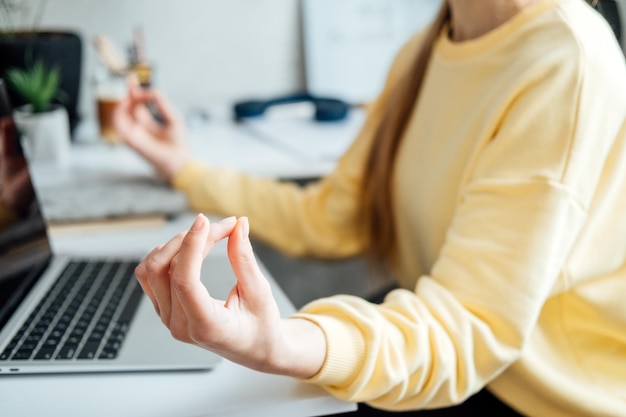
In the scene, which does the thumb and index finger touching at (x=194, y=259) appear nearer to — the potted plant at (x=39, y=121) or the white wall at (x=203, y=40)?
the potted plant at (x=39, y=121)

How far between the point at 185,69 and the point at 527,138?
3.04ft

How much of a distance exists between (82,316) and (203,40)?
2.80ft

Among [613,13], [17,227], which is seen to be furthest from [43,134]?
[613,13]

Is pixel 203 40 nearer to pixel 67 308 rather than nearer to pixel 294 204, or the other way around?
pixel 294 204

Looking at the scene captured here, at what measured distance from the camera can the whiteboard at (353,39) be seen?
138 centimetres

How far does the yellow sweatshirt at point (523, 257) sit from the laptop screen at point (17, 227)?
32cm

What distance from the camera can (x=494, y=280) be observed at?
56 cm

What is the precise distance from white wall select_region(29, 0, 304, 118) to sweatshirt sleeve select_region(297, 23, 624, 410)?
860mm

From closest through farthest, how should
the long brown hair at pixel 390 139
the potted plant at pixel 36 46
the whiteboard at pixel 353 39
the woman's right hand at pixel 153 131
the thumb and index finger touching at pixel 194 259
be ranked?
the thumb and index finger touching at pixel 194 259 < the long brown hair at pixel 390 139 < the woman's right hand at pixel 153 131 < the potted plant at pixel 36 46 < the whiteboard at pixel 353 39

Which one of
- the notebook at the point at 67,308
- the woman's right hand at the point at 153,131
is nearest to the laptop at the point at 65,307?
the notebook at the point at 67,308

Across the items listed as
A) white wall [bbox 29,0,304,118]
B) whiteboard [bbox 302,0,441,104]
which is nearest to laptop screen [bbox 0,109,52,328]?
white wall [bbox 29,0,304,118]

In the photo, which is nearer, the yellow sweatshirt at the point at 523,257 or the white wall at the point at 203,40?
the yellow sweatshirt at the point at 523,257

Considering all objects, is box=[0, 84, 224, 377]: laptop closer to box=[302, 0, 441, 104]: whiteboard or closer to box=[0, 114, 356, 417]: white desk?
box=[0, 114, 356, 417]: white desk

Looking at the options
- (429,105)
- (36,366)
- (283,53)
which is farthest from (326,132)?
(36,366)
